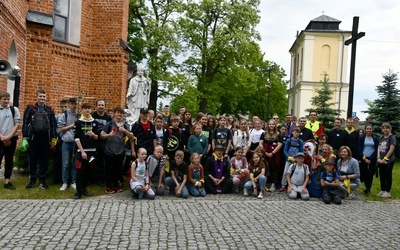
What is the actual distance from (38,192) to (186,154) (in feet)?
11.0

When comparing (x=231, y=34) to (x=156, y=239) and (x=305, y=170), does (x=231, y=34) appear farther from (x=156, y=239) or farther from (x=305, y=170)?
(x=156, y=239)

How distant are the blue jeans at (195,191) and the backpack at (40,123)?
3.15 m

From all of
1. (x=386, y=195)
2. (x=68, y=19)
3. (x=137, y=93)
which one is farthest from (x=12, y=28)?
(x=386, y=195)

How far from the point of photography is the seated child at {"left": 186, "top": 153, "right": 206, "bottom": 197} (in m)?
9.22

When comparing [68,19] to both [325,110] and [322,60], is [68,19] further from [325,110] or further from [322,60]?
[322,60]

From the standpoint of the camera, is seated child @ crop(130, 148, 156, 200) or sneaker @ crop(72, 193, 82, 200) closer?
sneaker @ crop(72, 193, 82, 200)

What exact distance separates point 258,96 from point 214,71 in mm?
17455

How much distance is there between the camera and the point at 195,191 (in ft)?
30.2

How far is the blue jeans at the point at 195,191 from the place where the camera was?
9.19 metres

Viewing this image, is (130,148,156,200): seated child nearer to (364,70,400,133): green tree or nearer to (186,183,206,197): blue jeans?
(186,183,206,197): blue jeans

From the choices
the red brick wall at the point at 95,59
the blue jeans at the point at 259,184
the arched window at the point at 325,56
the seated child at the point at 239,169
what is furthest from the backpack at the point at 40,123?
the arched window at the point at 325,56

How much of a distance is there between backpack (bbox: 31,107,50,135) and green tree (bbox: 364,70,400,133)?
15901 mm

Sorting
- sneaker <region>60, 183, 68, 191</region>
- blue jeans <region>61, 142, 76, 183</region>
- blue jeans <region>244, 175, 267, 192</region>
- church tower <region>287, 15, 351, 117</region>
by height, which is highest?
church tower <region>287, 15, 351, 117</region>

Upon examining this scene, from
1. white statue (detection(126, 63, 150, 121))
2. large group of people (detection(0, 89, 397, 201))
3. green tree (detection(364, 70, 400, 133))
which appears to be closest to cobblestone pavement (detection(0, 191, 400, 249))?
large group of people (detection(0, 89, 397, 201))
